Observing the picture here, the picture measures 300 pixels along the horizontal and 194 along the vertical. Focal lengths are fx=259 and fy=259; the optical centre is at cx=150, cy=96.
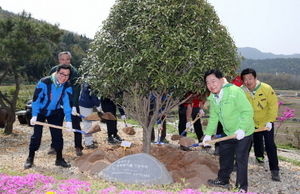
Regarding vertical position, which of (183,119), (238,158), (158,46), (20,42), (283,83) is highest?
(283,83)

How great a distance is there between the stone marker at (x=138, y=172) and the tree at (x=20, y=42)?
4913 millimetres

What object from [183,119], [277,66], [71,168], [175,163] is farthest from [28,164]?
[277,66]

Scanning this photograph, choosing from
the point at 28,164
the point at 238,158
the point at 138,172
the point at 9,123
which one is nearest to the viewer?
the point at 238,158

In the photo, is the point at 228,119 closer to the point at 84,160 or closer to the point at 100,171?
the point at 100,171

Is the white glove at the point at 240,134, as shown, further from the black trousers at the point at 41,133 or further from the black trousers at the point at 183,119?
the black trousers at the point at 41,133

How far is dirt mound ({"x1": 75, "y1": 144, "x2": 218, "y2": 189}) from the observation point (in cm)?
439

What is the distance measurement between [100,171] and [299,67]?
145 m

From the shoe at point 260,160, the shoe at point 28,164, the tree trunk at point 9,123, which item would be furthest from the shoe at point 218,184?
the tree trunk at point 9,123

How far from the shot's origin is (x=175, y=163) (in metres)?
5.11

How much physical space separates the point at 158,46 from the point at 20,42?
16.8ft

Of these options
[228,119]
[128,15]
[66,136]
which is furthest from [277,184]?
[66,136]

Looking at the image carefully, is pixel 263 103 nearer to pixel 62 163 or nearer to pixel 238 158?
pixel 238 158

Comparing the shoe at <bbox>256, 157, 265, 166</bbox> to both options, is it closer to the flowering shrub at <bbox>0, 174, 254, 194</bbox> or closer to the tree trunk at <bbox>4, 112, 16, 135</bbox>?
the flowering shrub at <bbox>0, 174, 254, 194</bbox>

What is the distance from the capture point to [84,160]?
520 cm
